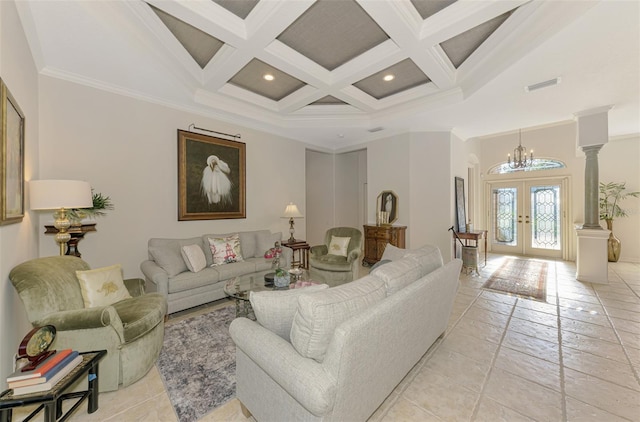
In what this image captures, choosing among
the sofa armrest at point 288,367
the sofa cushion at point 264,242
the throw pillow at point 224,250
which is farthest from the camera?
the sofa cushion at point 264,242

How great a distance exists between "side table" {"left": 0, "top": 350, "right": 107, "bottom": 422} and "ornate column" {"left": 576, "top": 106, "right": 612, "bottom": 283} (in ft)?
22.5

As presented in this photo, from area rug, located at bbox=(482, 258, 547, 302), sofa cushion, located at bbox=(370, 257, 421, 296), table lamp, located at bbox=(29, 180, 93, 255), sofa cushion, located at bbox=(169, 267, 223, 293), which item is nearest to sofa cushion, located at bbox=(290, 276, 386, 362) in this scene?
sofa cushion, located at bbox=(370, 257, 421, 296)

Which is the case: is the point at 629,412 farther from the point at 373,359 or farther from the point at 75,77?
the point at 75,77

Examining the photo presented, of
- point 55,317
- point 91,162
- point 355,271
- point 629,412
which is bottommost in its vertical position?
point 629,412

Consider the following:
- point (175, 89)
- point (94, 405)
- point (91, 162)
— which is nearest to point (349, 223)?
point (175, 89)

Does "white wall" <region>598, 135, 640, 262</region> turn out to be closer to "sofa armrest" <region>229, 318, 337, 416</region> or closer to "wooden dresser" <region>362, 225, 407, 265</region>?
"wooden dresser" <region>362, 225, 407, 265</region>

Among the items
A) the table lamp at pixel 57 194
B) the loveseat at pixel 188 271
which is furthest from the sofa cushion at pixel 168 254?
the table lamp at pixel 57 194

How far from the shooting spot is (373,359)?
4.65 feet

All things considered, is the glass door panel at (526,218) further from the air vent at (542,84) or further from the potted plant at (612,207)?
the air vent at (542,84)

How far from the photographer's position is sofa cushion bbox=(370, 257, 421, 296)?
5.78 feet

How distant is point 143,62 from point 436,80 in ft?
11.9

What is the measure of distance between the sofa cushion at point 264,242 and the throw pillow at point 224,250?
0.43 m

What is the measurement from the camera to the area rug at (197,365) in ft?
5.93

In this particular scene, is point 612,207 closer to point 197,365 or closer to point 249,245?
point 249,245
